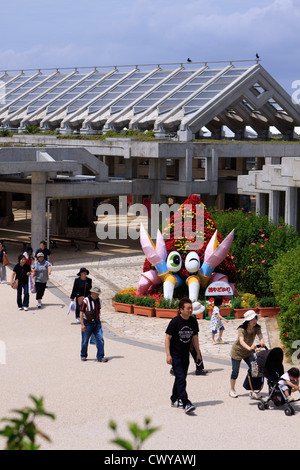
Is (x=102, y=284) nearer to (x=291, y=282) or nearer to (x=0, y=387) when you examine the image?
(x=291, y=282)

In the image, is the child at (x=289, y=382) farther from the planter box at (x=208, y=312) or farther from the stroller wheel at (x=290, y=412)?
the planter box at (x=208, y=312)

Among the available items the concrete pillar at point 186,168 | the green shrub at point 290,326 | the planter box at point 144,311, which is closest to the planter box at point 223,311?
the planter box at point 144,311

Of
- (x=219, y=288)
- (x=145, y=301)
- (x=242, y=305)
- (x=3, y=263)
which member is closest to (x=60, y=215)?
(x=3, y=263)

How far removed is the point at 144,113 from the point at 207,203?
7.01 meters

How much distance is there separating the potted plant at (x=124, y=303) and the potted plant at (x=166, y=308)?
2.56 ft

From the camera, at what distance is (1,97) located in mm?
55750

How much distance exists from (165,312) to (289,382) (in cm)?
801

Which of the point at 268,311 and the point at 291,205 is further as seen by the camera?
the point at 291,205

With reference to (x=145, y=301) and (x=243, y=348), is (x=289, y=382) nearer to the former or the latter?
(x=243, y=348)

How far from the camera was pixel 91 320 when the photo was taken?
1402 cm

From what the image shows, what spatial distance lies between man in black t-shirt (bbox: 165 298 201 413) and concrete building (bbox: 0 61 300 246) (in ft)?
39.8

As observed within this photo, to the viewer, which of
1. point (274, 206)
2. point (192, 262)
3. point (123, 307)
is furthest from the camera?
point (274, 206)
